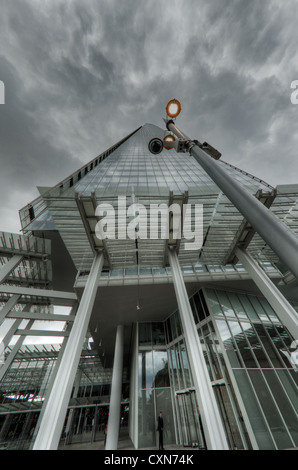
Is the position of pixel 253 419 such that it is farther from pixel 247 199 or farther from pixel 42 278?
pixel 42 278

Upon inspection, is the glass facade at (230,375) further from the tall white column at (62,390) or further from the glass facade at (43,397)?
the glass facade at (43,397)

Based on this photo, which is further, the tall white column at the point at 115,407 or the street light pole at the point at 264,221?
the tall white column at the point at 115,407

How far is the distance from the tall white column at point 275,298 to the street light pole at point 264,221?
26.6 ft

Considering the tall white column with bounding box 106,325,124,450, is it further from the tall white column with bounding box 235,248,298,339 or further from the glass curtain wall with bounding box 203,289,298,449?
the tall white column with bounding box 235,248,298,339

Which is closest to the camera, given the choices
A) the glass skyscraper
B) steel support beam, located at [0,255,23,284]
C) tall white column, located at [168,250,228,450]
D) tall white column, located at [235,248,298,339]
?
tall white column, located at [168,250,228,450]

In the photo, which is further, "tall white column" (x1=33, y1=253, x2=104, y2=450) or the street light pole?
"tall white column" (x1=33, y1=253, x2=104, y2=450)

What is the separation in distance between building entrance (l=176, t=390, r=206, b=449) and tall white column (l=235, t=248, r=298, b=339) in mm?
8545

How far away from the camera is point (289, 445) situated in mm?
9383

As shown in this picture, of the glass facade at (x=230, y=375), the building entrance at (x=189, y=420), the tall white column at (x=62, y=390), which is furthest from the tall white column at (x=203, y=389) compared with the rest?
the building entrance at (x=189, y=420)

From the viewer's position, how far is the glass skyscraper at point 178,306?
30.1 feet

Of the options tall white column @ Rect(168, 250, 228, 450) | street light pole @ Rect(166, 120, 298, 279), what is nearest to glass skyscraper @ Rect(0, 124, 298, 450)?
tall white column @ Rect(168, 250, 228, 450)

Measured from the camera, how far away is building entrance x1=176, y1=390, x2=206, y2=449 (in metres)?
11.9

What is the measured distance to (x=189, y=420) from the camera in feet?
42.3

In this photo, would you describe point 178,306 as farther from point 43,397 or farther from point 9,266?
point 43,397
